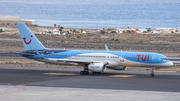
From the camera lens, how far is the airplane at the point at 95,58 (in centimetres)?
4572

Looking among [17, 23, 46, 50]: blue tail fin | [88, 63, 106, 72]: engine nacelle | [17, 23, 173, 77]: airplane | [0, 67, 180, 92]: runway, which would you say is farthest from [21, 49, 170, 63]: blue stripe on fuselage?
[0, 67, 180, 92]: runway

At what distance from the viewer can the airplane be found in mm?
45719

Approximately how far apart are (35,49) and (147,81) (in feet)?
59.1

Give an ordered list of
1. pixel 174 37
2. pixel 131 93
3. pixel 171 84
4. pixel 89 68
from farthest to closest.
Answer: pixel 174 37 → pixel 89 68 → pixel 171 84 → pixel 131 93

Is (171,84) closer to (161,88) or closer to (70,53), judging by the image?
(161,88)

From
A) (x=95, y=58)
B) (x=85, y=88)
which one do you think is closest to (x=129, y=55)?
(x=95, y=58)

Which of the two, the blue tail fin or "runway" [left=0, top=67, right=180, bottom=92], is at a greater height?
the blue tail fin

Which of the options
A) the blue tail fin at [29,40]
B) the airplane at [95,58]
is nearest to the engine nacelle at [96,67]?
the airplane at [95,58]

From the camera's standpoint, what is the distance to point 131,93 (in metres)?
31.6

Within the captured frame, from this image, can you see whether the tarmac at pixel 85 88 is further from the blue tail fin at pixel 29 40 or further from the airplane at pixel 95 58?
the blue tail fin at pixel 29 40

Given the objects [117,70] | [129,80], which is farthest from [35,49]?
[129,80]

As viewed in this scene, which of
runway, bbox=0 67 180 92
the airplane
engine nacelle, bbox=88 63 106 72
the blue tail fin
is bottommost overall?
runway, bbox=0 67 180 92

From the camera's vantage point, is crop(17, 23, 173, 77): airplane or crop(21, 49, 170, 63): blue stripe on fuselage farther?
crop(17, 23, 173, 77): airplane

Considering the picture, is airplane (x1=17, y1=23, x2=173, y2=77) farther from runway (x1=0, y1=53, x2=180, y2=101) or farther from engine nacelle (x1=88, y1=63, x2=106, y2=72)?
runway (x1=0, y1=53, x2=180, y2=101)
